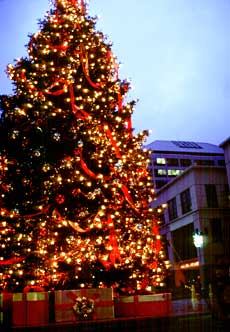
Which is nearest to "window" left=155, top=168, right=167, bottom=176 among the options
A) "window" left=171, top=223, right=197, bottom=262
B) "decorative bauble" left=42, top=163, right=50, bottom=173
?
"window" left=171, top=223, right=197, bottom=262

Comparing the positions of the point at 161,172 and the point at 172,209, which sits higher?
the point at 161,172

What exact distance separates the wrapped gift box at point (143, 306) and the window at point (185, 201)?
3545cm

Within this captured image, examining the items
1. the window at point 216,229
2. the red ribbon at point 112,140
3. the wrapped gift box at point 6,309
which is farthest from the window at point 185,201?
the wrapped gift box at point 6,309

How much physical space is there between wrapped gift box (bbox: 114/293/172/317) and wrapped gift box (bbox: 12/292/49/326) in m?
2.82

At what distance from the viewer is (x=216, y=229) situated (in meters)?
48.5

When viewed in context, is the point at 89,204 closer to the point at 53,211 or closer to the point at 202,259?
the point at 53,211

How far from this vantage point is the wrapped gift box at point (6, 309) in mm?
14953

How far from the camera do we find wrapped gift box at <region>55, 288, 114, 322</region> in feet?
49.0

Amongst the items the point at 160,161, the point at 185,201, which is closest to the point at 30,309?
the point at 185,201

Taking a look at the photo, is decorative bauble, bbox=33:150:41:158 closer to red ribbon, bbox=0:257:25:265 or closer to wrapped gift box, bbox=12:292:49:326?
red ribbon, bbox=0:257:25:265

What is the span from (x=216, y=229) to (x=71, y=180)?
3440 cm

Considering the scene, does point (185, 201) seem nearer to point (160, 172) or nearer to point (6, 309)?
point (6, 309)

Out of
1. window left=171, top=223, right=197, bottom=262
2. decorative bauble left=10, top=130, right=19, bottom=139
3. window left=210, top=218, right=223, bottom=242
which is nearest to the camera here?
decorative bauble left=10, top=130, right=19, bottom=139

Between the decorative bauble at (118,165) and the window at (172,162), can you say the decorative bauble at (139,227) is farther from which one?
the window at (172,162)
